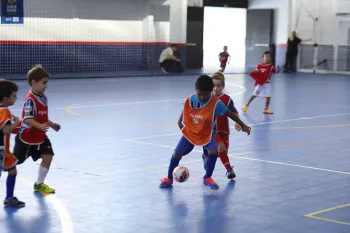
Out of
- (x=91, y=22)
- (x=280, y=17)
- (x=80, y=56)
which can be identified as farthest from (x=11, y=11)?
(x=280, y=17)

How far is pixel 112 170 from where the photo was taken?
8.98 meters

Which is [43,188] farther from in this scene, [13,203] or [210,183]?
[210,183]

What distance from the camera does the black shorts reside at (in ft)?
24.4

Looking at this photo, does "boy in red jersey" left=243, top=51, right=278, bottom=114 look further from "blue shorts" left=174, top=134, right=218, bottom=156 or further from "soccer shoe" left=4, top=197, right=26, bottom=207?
"soccer shoe" left=4, top=197, right=26, bottom=207

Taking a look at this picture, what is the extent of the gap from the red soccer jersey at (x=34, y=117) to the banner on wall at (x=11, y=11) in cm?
1888

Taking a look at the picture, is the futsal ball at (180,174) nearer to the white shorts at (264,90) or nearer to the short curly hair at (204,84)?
the short curly hair at (204,84)

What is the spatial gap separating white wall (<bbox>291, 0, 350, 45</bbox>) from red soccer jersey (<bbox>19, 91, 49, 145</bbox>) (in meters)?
26.5

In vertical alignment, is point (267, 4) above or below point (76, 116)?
above

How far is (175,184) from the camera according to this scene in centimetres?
825

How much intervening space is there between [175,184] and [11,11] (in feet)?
62.9

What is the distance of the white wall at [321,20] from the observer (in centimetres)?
3216

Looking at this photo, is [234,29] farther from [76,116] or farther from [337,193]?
[337,193]

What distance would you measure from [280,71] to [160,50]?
6444mm

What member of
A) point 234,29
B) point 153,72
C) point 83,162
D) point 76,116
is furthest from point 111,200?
point 234,29
